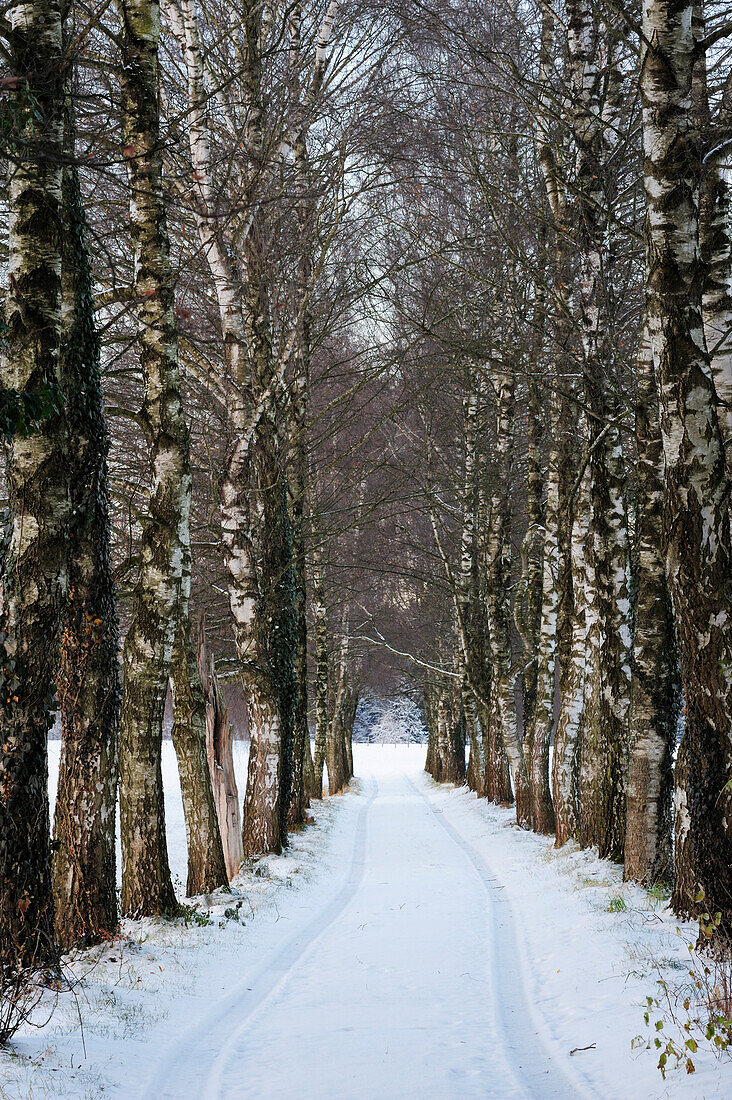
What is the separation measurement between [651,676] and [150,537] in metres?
5.05

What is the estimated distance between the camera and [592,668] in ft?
37.4

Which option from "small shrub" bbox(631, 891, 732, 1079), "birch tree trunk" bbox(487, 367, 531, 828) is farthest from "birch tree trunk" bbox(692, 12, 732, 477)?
"birch tree trunk" bbox(487, 367, 531, 828)

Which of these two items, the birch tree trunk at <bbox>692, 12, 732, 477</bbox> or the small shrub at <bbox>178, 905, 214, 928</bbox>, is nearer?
the birch tree trunk at <bbox>692, 12, 732, 477</bbox>

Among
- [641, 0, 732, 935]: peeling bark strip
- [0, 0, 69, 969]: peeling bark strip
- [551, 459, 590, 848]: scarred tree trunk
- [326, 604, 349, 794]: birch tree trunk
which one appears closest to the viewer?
[0, 0, 69, 969]: peeling bark strip

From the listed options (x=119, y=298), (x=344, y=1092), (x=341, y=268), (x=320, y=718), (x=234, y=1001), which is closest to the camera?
(x=344, y=1092)

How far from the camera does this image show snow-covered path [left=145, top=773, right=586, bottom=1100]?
194 inches

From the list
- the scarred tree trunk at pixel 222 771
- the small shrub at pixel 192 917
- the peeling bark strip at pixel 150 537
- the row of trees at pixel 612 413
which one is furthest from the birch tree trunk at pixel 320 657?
the small shrub at pixel 192 917

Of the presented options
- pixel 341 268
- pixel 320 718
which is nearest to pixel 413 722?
pixel 320 718

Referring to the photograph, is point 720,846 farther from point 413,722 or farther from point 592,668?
point 413,722

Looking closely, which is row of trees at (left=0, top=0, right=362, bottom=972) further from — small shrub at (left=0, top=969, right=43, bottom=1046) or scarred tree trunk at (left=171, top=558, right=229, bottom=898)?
small shrub at (left=0, top=969, right=43, bottom=1046)

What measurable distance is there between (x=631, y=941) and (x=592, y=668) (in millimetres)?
Answer: 4620

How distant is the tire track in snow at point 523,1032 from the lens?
4.84m

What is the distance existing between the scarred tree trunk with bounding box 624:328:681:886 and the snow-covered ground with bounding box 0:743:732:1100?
0.62 metres

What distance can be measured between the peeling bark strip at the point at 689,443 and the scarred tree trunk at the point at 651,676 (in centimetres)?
246
